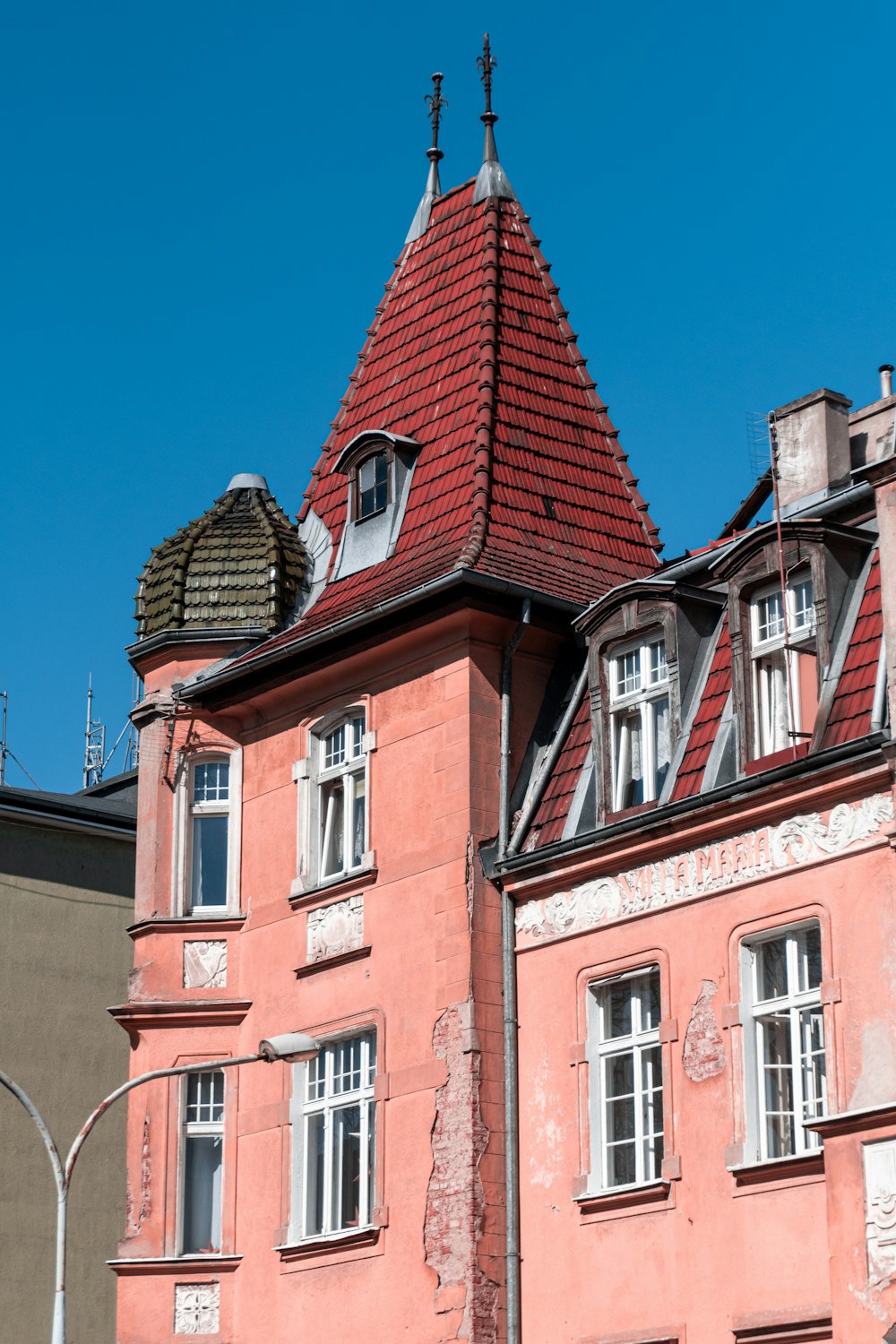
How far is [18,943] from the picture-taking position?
33.8 meters

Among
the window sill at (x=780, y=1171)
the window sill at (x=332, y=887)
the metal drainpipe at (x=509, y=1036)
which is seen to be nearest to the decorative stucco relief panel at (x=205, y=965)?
the window sill at (x=332, y=887)

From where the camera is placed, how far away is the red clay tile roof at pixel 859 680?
68.5ft

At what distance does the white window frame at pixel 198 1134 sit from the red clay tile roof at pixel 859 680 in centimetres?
904

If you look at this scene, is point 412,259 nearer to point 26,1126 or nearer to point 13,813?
point 13,813

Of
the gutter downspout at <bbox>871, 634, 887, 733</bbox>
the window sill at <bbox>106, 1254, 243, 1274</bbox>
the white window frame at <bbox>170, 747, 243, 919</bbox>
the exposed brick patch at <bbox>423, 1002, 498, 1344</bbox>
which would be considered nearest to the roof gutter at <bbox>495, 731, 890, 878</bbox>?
the gutter downspout at <bbox>871, 634, 887, 733</bbox>

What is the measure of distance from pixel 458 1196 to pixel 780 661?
617 cm

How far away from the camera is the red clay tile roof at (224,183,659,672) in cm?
2669

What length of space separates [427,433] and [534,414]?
1.33 metres

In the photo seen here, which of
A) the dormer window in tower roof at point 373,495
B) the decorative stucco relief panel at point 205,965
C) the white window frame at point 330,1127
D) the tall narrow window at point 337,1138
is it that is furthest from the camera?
the dormer window in tower roof at point 373,495

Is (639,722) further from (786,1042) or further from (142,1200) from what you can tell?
(142,1200)

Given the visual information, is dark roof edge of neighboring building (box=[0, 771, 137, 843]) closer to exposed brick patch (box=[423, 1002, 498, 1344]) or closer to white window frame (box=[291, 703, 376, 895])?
white window frame (box=[291, 703, 376, 895])

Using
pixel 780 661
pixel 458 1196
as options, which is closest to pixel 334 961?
pixel 458 1196

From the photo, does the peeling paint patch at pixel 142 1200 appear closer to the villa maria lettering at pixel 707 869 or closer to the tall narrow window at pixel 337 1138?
the tall narrow window at pixel 337 1138

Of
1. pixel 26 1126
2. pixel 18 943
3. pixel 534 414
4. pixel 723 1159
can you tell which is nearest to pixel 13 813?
pixel 18 943
